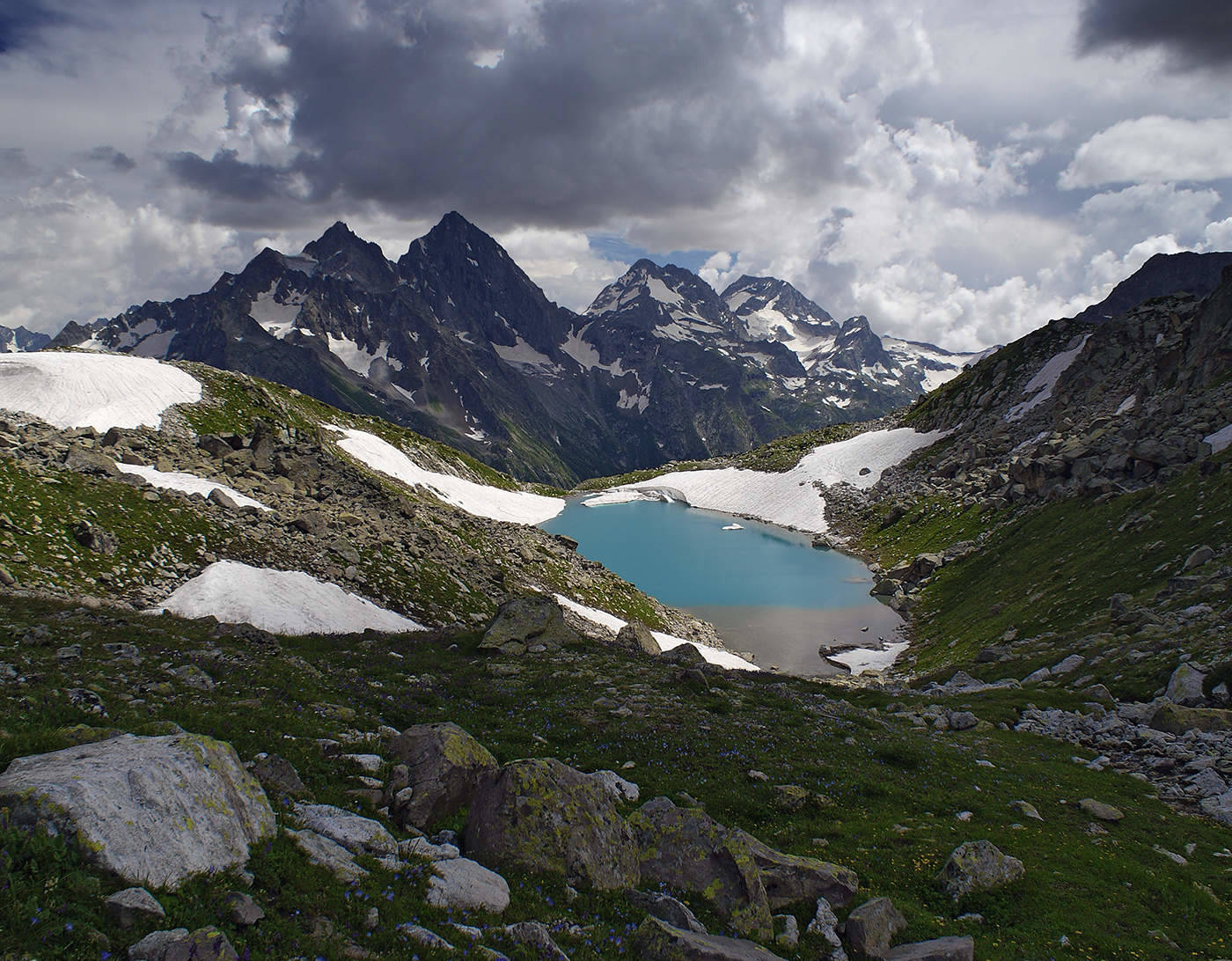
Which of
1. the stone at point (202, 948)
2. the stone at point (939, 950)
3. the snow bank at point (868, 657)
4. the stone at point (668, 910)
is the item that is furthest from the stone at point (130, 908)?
the snow bank at point (868, 657)

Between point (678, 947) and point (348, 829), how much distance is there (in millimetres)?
5223

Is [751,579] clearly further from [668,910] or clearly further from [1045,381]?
[668,910]

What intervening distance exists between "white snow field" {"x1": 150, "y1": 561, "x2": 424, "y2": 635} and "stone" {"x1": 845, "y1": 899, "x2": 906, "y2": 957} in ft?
83.2

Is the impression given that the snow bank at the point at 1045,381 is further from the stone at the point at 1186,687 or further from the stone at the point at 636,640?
the stone at the point at 636,640

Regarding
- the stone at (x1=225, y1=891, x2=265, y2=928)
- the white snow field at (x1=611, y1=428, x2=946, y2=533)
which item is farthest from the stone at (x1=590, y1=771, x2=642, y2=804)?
the white snow field at (x1=611, y1=428, x2=946, y2=533)

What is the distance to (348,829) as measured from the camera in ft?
32.4

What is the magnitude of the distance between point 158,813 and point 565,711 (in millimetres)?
14948

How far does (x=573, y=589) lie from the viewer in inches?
2427

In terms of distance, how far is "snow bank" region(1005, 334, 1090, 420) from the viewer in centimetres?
11862

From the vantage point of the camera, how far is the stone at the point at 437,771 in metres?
11.3

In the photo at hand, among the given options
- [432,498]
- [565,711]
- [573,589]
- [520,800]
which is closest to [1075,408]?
[573,589]

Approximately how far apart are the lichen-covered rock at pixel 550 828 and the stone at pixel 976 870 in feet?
22.4

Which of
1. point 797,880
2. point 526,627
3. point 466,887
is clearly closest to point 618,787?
point 797,880

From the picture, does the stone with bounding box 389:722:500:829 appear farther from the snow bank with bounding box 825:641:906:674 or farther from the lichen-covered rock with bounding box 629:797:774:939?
the snow bank with bounding box 825:641:906:674
